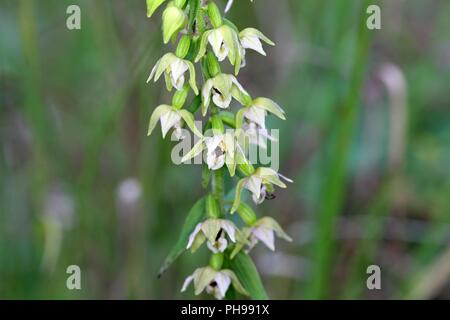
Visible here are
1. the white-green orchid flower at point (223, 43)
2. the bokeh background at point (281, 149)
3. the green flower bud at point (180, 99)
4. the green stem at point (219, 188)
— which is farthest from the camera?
the bokeh background at point (281, 149)

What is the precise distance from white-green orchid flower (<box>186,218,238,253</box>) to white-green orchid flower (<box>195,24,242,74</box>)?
38cm

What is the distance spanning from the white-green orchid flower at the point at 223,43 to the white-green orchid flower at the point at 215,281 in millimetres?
531

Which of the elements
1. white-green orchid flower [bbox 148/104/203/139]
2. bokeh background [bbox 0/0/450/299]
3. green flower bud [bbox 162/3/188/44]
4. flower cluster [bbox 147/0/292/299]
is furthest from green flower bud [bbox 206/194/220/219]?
bokeh background [bbox 0/0/450/299]

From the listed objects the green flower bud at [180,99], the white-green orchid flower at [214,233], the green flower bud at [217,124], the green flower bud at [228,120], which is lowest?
the white-green orchid flower at [214,233]

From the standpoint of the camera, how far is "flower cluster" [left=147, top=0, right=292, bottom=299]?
5.12ft

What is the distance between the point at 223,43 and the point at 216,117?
20 cm

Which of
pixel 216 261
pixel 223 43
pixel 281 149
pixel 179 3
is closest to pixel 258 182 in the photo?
pixel 216 261

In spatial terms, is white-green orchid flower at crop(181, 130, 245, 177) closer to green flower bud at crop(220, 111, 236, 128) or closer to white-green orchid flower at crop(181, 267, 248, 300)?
green flower bud at crop(220, 111, 236, 128)

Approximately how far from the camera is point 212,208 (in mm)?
1728

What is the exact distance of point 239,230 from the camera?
175 cm

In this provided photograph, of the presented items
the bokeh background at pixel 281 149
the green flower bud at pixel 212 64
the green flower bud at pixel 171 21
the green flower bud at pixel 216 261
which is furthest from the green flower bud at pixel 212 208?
the bokeh background at pixel 281 149

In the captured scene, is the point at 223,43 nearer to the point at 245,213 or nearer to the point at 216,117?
the point at 216,117

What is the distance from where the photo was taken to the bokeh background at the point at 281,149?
8.46 ft

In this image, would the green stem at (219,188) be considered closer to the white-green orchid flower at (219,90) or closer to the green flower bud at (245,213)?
the green flower bud at (245,213)
